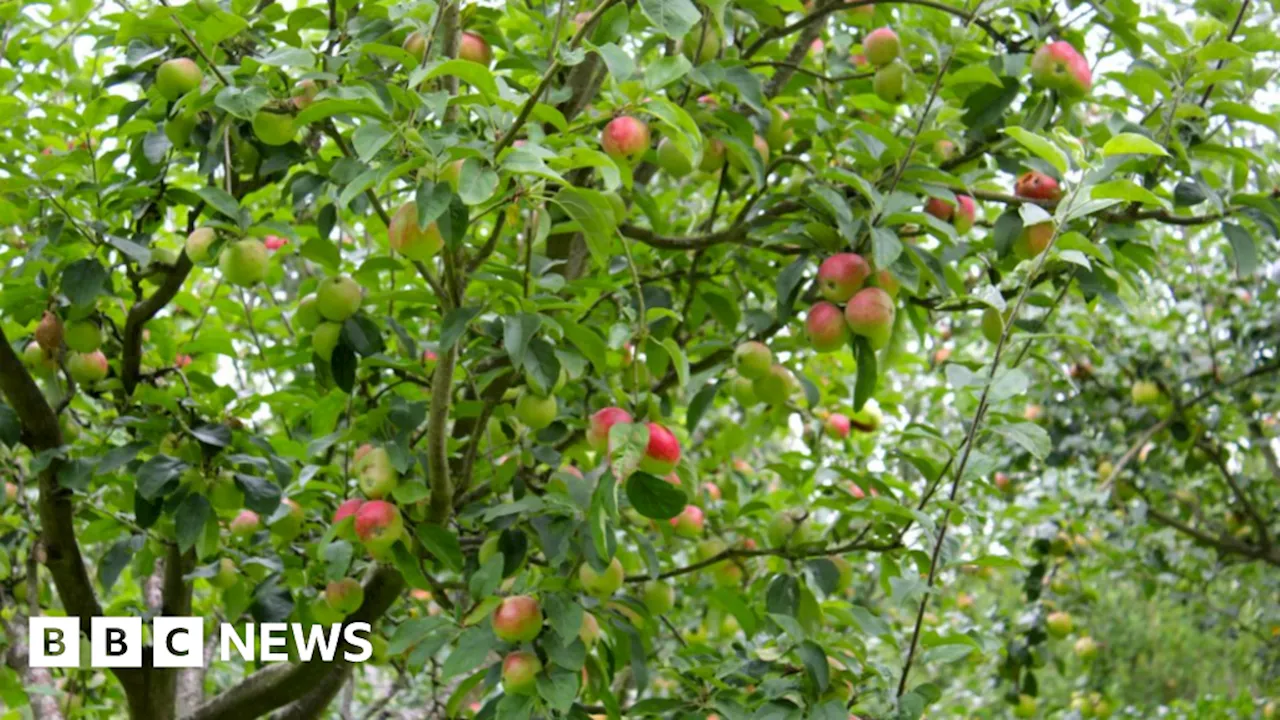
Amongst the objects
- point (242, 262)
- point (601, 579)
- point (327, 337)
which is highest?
point (242, 262)

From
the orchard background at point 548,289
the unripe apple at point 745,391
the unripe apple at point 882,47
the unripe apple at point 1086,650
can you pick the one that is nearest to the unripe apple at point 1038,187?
the orchard background at point 548,289

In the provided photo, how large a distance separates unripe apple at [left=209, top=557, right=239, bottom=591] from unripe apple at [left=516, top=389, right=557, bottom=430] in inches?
24.0

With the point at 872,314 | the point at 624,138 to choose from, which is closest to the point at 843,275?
the point at 872,314

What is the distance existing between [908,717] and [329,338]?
92cm

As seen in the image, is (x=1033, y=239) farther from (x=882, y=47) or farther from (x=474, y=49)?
(x=474, y=49)

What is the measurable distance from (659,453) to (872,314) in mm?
371

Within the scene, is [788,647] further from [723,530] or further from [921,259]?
[723,530]

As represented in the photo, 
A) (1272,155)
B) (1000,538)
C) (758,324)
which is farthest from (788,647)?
(1000,538)

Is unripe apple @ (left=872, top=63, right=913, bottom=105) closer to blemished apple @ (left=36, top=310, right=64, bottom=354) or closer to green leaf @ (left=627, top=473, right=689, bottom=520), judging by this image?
green leaf @ (left=627, top=473, right=689, bottom=520)

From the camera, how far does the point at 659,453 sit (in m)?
1.57

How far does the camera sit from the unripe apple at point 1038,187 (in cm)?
198

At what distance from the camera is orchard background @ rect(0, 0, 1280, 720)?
157cm

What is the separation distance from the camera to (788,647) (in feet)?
5.90

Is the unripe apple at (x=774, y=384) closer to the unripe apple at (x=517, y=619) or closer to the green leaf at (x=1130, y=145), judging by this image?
the unripe apple at (x=517, y=619)
